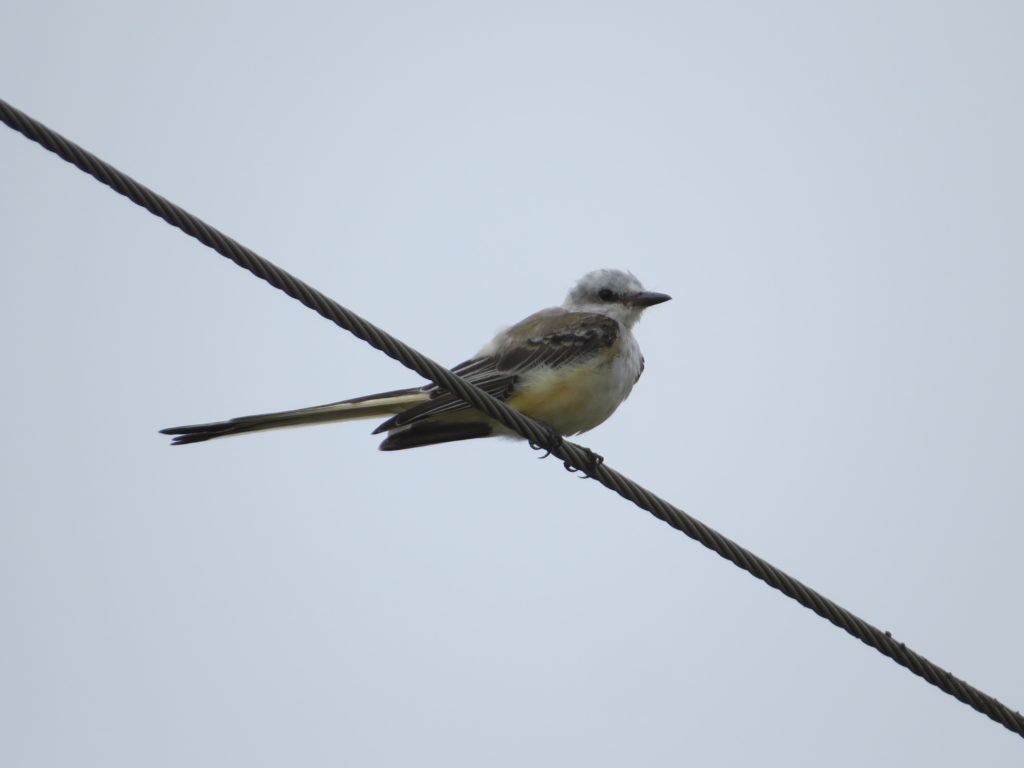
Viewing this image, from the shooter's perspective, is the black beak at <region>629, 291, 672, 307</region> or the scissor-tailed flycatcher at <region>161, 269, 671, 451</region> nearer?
the scissor-tailed flycatcher at <region>161, 269, 671, 451</region>

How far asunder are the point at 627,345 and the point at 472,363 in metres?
0.81

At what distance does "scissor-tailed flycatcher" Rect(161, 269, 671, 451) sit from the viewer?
5.41 m

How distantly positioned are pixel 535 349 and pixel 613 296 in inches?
42.4

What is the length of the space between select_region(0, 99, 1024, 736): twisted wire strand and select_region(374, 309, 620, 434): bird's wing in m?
1.28

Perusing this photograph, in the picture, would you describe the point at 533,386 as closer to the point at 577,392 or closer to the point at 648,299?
the point at 577,392

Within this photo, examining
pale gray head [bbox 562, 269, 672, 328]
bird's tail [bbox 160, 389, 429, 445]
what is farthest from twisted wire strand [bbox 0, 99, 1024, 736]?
pale gray head [bbox 562, 269, 672, 328]

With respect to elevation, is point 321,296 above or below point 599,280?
below

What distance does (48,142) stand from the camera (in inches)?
122

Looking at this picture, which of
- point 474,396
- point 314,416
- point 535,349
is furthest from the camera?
point 535,349

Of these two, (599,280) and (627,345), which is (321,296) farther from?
(599,280)

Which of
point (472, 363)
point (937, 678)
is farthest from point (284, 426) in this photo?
point (937, 678)

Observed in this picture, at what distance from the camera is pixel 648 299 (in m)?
6.74

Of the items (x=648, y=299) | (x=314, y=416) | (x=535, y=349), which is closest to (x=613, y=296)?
(x=648, y=299)

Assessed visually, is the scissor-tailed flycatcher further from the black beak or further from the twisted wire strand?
the twisted wire strand
